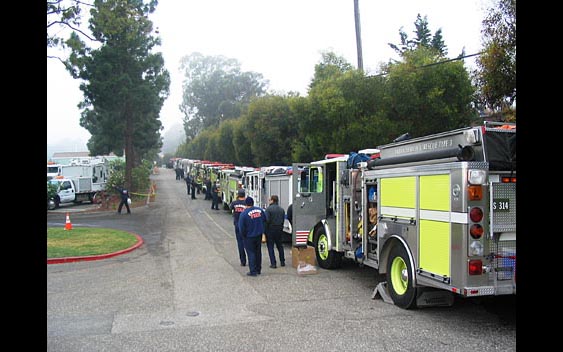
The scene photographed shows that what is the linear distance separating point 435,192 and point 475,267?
45.6 inches

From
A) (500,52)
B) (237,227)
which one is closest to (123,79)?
(237,227)

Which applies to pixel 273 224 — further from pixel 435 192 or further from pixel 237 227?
pixel 435 192

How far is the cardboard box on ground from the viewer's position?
11.1m

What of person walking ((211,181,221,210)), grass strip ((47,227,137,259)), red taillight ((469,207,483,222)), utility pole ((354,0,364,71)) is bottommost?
grass strip ((47,227,137,259))

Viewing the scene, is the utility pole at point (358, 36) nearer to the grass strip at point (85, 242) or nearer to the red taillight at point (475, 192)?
the grass strip at point (85, 242)

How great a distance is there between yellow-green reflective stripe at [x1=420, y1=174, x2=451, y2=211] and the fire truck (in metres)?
0.01

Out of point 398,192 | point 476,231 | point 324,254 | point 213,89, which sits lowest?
point 324,254

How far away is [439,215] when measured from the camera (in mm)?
6934

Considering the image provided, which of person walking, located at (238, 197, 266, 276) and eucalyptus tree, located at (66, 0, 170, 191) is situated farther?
eucalyptus tree, located at (66, 0, 170, 191)

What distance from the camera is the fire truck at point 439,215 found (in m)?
6.46

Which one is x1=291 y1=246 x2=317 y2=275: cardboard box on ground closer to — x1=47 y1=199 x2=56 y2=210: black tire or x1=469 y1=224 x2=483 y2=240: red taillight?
x1=469 y1=224 x2=483 y2=240: red taillight

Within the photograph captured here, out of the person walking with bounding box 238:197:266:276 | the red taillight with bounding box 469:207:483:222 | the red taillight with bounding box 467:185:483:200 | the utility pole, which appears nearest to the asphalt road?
the person walking with bounding box 238:197:266:276
